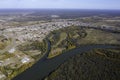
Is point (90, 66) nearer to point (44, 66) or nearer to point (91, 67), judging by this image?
point (91, 67)

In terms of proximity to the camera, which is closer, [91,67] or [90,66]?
[91,67]

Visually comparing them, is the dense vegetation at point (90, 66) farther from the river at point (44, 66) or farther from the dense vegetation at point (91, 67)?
the river at point (44, 66)

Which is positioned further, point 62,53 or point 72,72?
point 62,53

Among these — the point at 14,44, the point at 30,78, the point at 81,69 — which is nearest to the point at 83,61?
the point at 81,69

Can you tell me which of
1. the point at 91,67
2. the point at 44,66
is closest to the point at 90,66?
the point at 91,67

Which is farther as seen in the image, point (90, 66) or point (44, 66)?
point (44, 66)

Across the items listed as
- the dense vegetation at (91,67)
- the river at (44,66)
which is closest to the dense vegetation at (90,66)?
the dense vegetation at (91,67)

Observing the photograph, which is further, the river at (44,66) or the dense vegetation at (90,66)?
the river at (44,66)

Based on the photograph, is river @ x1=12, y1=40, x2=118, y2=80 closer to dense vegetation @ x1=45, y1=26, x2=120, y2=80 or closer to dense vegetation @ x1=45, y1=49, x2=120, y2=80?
dense vegetation @ x1=45, y1=26, x2=120, y2=80

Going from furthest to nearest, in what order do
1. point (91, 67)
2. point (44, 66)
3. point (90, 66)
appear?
point (44, 66), point (90, 66), point (91, 67)

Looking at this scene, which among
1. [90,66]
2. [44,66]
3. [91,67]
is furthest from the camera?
[44,66]

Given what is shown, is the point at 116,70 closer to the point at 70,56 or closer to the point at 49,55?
the point at 70,56
